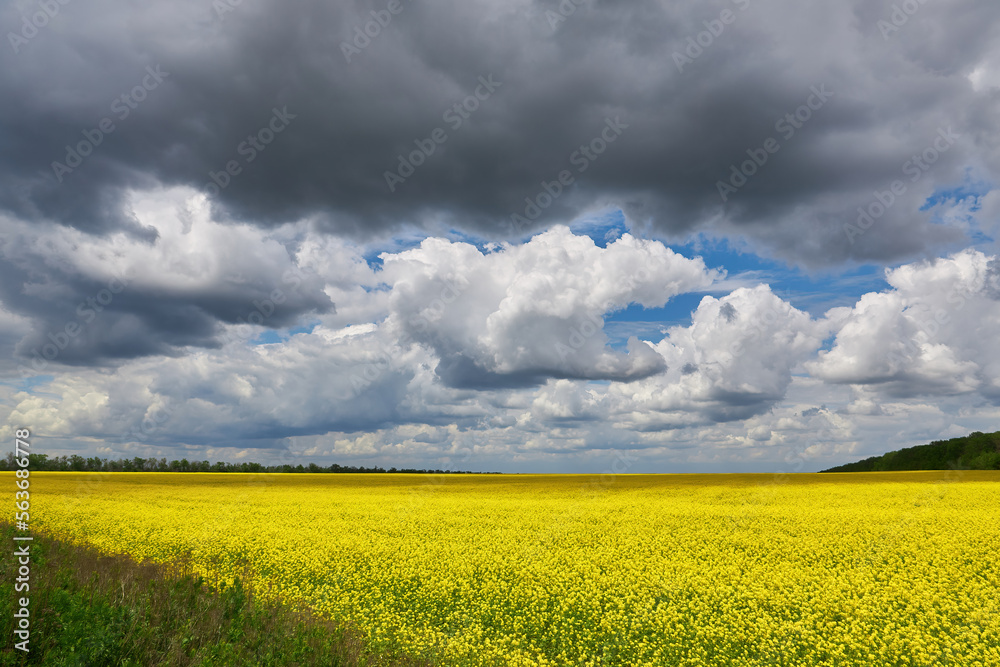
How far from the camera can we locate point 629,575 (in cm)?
1672

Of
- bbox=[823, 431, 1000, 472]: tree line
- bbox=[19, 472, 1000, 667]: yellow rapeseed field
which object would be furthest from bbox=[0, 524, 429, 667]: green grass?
bbox=[823, 431, 1000, 472]: tree line

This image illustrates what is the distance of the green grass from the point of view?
8.09 metres

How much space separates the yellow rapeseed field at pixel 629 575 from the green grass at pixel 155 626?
81.2 inches

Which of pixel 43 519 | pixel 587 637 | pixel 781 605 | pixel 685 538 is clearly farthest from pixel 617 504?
pixel 43 519

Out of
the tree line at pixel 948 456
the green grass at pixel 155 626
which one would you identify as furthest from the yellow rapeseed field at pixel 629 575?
the tree line at pixel 948 456

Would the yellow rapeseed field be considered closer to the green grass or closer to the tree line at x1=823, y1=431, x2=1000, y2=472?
the green grass

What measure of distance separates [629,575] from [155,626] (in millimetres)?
12479

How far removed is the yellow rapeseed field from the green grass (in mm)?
2062

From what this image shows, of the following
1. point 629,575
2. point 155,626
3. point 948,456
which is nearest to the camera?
point 155,626

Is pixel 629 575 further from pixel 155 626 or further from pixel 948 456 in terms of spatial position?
pixel 948 456

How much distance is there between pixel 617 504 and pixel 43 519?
1235 inches

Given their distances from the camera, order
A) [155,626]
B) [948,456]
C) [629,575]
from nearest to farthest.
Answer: [155,626] → [629,575] → [948,456]

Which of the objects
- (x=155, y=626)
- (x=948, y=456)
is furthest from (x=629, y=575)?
(x=948, y=456)

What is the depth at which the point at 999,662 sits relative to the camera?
11211 mm
